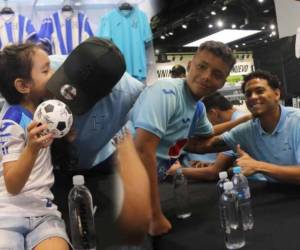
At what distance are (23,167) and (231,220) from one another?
722 millimetres

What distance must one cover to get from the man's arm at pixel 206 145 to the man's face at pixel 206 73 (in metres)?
0.63

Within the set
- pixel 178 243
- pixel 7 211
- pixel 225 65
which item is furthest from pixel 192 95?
pixel 7 211

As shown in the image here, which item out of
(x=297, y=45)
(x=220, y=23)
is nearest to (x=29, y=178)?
(x=297, y=45)

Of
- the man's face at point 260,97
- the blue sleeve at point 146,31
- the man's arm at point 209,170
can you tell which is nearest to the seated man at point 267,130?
the man's face at point 260,97

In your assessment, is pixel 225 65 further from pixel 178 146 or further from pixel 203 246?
pixel 203 246

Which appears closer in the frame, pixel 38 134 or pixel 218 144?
pixel 38 134

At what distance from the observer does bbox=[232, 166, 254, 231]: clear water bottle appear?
51.9 inches

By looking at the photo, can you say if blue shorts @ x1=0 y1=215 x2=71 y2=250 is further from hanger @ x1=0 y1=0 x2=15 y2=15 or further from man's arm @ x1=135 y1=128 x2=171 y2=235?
hanger @ x1=0 y1=0 x2=15 y2=15

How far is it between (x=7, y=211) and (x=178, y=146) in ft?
2.39

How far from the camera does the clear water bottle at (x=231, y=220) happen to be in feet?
3.81

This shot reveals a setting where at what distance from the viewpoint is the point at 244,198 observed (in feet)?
4.95

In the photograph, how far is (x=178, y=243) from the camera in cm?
121

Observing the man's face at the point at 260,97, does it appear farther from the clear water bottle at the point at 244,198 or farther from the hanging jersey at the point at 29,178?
the hanging jersey at the point at 29,178

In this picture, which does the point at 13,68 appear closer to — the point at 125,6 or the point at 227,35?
the point at 125,6
